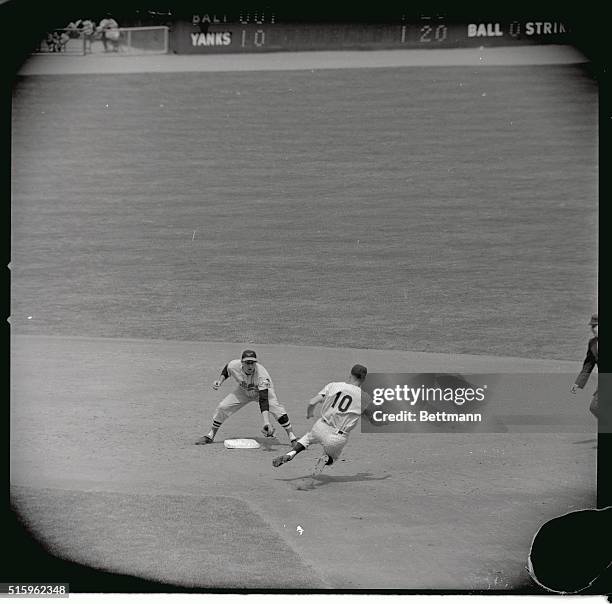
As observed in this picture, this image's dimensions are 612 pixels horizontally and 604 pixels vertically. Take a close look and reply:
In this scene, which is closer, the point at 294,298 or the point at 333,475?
the point at 333,475

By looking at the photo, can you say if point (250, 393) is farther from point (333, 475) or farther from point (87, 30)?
point (87, 30)

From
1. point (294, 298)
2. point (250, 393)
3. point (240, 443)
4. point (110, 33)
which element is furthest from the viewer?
point (294, 298)

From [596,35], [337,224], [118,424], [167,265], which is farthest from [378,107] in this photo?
[596,35]

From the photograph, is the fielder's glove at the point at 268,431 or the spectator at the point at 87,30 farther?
the fielder's glove at the point at 268,431

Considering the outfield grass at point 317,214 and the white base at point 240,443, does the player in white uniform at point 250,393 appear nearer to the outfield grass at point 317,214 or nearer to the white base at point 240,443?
the white base at point 240,443

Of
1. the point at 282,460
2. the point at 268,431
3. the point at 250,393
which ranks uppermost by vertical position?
the point at 250,393

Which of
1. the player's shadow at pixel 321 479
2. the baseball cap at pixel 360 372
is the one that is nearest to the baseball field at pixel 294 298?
the player's shadow at pixel 321 479

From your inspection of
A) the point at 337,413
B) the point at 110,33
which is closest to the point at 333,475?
the point at 337,413

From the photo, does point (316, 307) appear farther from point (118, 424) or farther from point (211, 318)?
point (118, 424)
